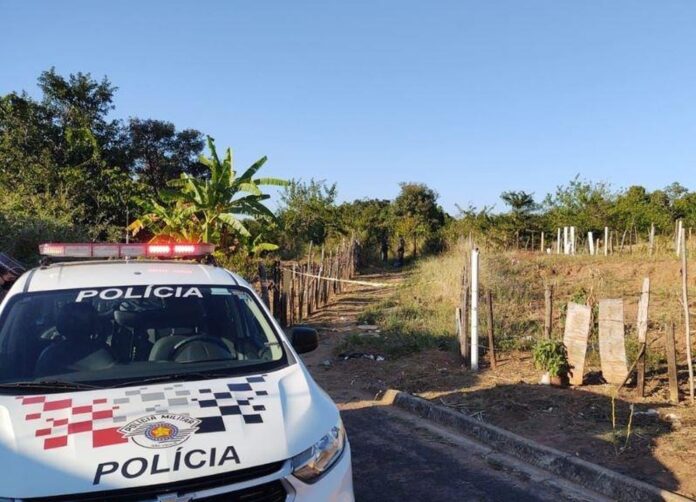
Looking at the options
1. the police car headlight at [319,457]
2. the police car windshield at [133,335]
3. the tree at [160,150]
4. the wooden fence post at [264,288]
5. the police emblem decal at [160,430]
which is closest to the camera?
Result: the police emblem decal at [160,430]

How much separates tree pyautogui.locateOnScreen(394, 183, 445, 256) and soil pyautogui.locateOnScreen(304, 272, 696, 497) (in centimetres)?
2769

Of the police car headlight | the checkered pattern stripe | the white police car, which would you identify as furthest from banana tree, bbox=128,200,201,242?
the police car headlight

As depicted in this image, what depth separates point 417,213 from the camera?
45.1 meters

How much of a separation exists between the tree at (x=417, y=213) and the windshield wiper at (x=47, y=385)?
34.1 meters

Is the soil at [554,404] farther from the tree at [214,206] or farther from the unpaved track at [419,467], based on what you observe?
the tree at [214,206]

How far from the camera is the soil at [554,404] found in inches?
193

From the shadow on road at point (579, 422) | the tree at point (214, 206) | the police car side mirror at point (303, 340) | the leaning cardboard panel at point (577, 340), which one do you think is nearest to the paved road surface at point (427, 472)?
the shadow on road at point (579, 422)

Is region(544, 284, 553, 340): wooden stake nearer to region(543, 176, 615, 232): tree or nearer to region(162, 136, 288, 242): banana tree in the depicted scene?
region(162, 136, 288, 242): banana tree

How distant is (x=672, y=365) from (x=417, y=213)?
1541 inches

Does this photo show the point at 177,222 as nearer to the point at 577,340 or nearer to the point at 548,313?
the point at 548,313

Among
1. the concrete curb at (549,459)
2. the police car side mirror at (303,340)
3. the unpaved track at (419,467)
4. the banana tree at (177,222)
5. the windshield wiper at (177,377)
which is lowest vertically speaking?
the unpaved track at (419,467)

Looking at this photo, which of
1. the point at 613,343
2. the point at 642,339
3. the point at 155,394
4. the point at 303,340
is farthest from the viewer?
the point at 613,343

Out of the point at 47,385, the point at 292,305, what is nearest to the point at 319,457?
the point at 47,385

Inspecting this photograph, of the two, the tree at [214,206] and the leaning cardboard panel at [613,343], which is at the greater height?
the tree at [214,206]
